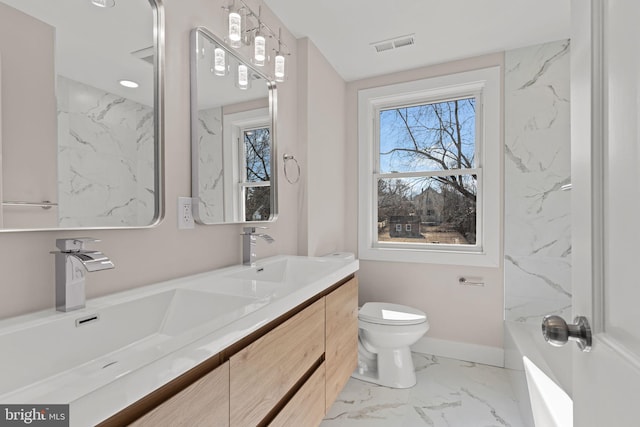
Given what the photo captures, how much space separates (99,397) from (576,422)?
838 mm

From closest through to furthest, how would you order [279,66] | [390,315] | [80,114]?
[80,114] → [279,66] → [390,315]

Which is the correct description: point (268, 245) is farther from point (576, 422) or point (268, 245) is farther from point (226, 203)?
point (576, 422)

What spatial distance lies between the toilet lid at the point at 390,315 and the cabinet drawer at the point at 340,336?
298mm

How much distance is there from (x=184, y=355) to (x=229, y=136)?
3.80 feet

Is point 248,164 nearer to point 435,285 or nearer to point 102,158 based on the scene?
point 102,158

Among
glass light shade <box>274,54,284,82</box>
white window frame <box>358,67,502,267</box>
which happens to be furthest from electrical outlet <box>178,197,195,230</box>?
white window frame <box>358,67,502,267</box>

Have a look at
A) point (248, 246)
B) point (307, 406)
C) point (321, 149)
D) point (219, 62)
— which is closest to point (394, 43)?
point (321, 149)

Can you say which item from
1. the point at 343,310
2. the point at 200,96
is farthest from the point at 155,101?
the point at 343,310

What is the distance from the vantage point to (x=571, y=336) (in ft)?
1.82

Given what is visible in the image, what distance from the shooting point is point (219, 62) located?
4.81 ft

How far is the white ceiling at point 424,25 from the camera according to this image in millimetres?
1845

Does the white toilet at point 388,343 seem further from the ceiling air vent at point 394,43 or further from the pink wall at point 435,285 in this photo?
the ceiling air vent at point 394,43

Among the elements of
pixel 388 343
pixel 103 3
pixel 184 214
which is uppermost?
pixel 103 3

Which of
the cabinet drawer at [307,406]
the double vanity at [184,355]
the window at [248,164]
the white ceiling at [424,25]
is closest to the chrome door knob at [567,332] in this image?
the double vanity at [184,355]
